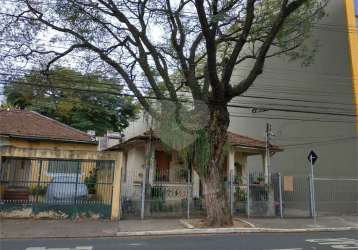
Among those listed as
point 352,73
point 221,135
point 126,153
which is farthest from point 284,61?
point 221,135

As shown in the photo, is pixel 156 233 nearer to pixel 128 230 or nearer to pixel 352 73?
pixel 128 230

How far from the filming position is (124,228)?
13.2 m

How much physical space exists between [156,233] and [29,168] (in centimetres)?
630

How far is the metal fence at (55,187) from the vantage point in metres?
14.9

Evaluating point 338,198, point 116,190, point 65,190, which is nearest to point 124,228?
point 116,190

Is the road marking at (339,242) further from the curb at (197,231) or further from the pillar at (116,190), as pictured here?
the pillar at (116,190)

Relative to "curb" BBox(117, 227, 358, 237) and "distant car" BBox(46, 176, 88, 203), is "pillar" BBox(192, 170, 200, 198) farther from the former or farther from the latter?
"curb" BBox(117, 227, 358, 237)

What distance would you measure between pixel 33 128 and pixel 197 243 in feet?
49.1

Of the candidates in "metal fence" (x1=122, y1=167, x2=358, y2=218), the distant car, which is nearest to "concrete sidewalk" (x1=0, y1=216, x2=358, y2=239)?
the distant car

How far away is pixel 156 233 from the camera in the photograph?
1245 cm

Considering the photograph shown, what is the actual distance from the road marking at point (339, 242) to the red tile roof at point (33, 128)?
14.9m

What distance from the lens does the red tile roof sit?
2064 centimetres

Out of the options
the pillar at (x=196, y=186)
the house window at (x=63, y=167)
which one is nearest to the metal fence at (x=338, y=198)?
the pillar at (x=196, y=186)

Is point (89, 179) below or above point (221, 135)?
below
